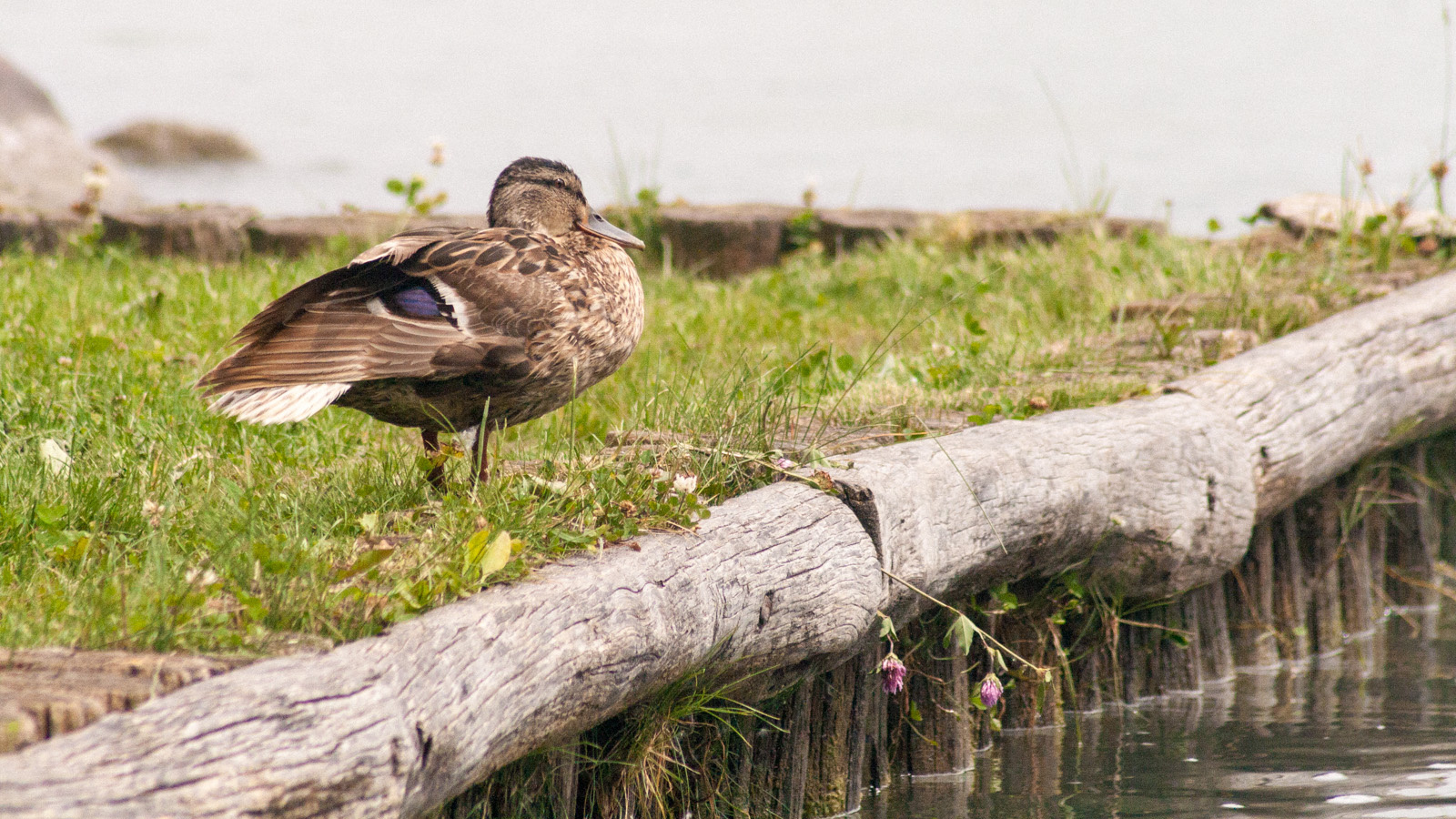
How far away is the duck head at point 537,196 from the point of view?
3.77 m

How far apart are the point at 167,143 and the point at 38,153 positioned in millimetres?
9000

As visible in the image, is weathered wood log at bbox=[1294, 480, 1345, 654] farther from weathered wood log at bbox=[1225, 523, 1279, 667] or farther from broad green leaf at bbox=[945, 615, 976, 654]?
broad green leaf at bbox=[945, 615, 976, 654]

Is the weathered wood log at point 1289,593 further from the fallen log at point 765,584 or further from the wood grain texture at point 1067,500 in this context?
the wood grain texture at point 1067,500

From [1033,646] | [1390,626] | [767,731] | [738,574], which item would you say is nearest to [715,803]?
[767,731]

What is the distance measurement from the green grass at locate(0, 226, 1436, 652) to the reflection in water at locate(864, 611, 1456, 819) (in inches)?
42.8

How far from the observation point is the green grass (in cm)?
251

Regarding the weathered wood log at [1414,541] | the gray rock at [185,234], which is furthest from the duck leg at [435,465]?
the gray rock at [185,234]

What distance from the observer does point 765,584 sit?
120 inches

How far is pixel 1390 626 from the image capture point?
6172 millimetres

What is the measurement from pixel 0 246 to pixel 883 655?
22.9 feet

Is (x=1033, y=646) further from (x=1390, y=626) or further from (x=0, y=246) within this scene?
(x=0, y=246)

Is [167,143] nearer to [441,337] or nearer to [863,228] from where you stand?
[863,228]

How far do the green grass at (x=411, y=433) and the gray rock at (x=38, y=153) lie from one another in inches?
311

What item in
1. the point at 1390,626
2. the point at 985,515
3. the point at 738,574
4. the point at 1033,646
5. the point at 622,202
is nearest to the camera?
the point at 738,574
